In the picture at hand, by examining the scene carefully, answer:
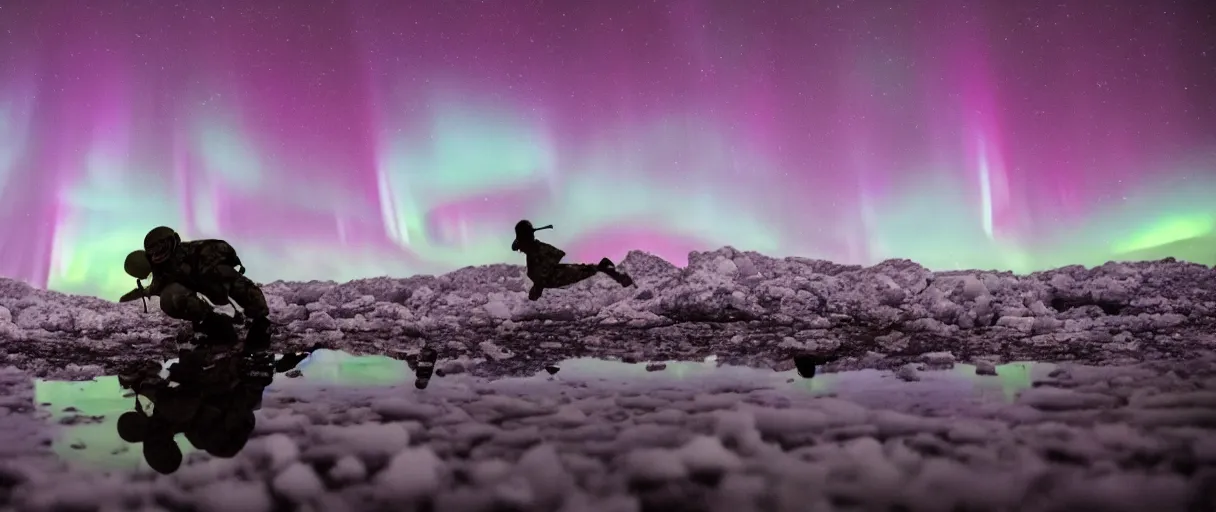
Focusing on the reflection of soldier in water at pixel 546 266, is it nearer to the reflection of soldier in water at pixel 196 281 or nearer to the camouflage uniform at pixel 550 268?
the camouflage uniform at pixel 550 268

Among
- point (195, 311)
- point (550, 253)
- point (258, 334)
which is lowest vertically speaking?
point (258, 334)

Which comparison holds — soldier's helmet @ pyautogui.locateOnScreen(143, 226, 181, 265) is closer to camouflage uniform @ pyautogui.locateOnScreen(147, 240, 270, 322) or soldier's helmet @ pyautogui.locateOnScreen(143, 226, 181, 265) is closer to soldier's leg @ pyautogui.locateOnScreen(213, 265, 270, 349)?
camouflage uniform @ pyautogui.locateOnScreen(147, 240, 270, 322)

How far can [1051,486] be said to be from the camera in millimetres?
1652

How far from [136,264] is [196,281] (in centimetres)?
51

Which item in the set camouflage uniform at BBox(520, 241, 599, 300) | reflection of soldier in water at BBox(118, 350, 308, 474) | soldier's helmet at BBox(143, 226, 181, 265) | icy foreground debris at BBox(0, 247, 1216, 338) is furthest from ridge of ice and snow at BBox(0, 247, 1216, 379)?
reflection of soldier in water at BBox(118, 350, 308, 474)

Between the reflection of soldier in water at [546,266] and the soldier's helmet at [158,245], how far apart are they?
442 cm

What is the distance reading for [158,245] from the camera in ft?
18.4

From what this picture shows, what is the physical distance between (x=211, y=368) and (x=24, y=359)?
2.52 meters

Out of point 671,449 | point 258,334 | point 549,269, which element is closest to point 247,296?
point 258,334

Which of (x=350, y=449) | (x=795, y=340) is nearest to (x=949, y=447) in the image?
(x=350, y=449)

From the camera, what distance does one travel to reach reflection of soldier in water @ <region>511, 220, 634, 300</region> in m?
9.22

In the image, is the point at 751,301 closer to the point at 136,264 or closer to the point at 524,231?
the point at 524,231

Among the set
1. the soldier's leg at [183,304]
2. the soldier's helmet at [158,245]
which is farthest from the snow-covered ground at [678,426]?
the soldier's helmet at [158,245]

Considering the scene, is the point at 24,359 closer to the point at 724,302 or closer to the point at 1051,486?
the point at 1051,486
